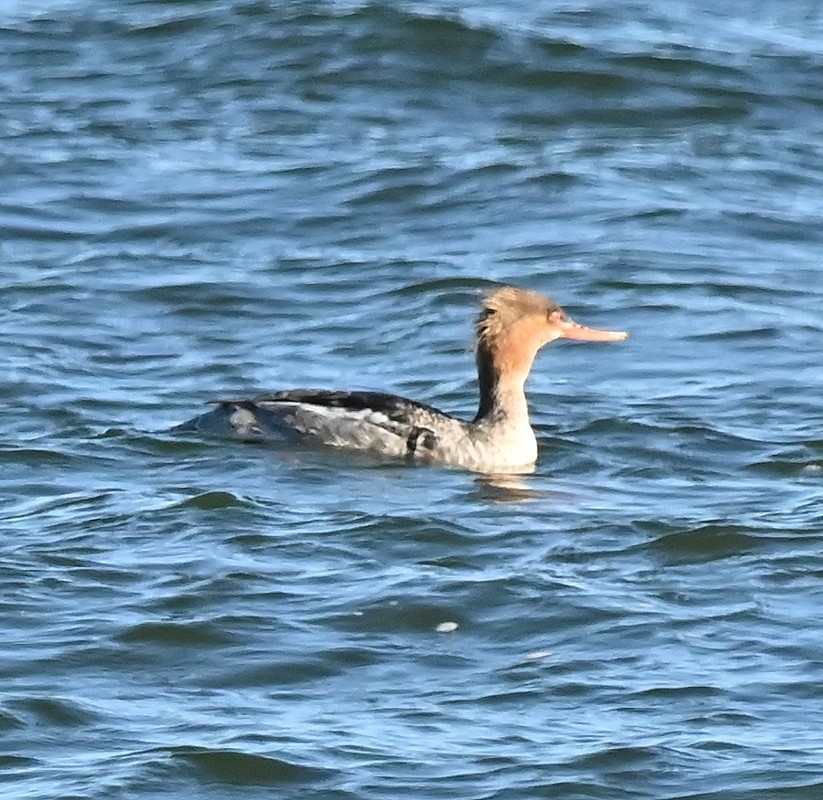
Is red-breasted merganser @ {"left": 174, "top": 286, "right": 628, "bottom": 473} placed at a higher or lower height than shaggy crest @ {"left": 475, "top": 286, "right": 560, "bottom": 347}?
lower

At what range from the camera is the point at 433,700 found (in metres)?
7.94

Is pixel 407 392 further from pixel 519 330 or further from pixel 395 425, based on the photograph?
pixel 395 425

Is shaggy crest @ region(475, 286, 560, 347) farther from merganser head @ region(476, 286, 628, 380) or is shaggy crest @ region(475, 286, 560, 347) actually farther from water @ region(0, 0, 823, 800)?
water @ region(0, 0, 823, 800)

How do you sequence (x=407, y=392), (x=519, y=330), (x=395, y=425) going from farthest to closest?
(x=407, y=392), (x=519, y=330), (x=395, y=425)

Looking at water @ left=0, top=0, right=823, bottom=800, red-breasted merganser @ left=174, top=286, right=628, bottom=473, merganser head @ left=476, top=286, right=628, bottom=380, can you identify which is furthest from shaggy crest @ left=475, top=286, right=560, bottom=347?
water @ left=0, top=0, right=823, bottom=800

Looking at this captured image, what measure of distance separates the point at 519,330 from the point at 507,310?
0.12 meters

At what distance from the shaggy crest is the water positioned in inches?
23.7

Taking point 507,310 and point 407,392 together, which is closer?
point 507,310

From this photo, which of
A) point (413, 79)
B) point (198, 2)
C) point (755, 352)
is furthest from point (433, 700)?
point (198, 2)

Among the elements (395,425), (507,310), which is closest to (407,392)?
(507,310)

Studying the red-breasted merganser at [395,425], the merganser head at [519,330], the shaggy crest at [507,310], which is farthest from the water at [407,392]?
the shaggy crest at [507,310]

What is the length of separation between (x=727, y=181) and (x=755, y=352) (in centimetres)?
375

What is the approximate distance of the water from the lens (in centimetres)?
775

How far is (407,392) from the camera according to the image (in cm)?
1289
